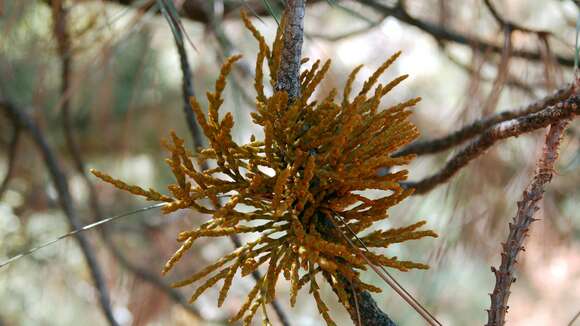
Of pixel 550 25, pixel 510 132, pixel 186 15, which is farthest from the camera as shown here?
pixel 550 25

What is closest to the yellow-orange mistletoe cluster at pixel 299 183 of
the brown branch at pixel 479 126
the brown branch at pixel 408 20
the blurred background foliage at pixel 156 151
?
the brown branch at pixel 479 126

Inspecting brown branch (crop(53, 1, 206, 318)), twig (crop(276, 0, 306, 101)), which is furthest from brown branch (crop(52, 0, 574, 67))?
twig (crop(276, 0, 306, 101))

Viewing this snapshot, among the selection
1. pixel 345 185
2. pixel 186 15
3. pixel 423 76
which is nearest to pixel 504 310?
pixel 345 185

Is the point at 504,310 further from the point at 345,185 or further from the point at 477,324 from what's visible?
the point at 477,324

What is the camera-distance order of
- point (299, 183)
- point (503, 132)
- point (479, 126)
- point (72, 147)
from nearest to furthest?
point (299, 183), point (503, 132), point (479, 126), point (72, 147)

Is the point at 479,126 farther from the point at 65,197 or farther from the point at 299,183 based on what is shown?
the point at 65,197

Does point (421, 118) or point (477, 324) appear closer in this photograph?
point (421, 118)

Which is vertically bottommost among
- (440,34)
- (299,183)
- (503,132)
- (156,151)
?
(299,183)

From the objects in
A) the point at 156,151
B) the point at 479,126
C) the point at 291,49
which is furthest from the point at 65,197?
the point at 291,49
